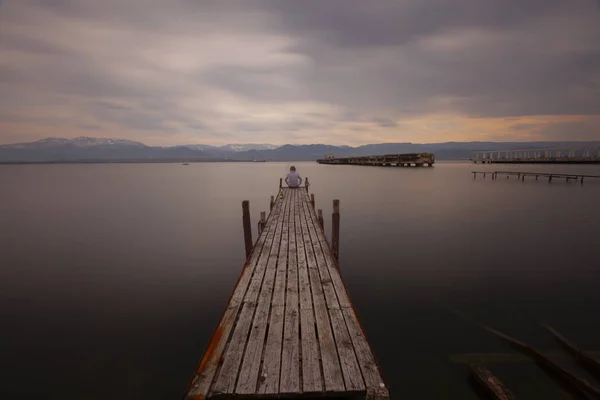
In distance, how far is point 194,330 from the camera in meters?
8.09

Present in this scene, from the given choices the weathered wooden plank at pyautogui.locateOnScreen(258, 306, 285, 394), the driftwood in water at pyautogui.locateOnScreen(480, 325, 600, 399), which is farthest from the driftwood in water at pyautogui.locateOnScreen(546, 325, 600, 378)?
the weathered wooden plank at pyautogui.locateOnScreen(258, 306, 285, 394)

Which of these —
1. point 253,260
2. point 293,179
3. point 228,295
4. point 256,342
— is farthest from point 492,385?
point 293,179

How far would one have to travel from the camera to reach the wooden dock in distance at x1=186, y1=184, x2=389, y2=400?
3.69 m

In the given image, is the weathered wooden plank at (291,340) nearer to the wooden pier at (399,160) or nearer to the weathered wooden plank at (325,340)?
the weathered wooden plank at (325,340)

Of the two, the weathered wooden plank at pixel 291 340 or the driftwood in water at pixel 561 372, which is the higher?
the weathered wooden plank at pixel 291 340

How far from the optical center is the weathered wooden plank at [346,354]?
12.2 ft

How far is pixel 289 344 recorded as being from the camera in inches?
179

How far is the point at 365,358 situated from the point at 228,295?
23.6 feet

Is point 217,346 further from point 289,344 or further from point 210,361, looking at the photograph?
point 289,344

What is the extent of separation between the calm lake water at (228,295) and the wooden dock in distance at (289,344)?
2377 millimetres

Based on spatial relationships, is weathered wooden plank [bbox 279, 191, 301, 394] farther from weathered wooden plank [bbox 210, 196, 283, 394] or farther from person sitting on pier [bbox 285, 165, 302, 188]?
person sitting on pier [bbox 285, 165, 302, 188]

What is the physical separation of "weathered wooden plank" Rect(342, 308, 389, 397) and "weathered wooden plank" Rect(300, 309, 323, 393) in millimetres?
609

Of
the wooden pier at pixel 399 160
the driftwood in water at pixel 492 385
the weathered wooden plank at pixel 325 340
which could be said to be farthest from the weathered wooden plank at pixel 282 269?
the wooden pier at pixel 399 160

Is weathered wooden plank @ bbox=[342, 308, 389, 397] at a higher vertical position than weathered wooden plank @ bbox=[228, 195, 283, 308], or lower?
lower
